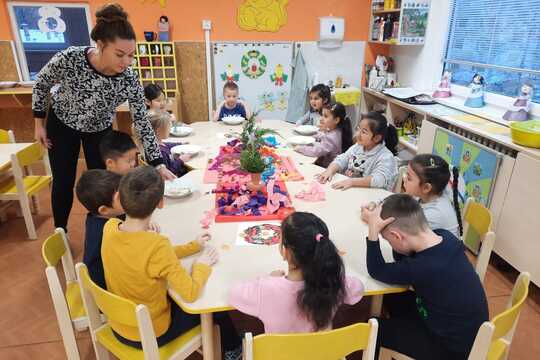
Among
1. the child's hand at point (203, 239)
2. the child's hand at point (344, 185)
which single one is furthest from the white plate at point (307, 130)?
the child's hand at point (203, 239)

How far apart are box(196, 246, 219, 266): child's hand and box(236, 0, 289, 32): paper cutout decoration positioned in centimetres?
385

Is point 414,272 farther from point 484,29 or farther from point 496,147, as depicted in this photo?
point 484,29

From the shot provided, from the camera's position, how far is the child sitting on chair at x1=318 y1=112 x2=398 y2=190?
7.34 feet

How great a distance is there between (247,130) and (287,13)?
127 inches

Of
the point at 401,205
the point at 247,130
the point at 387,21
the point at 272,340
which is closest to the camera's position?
the point at 272,340

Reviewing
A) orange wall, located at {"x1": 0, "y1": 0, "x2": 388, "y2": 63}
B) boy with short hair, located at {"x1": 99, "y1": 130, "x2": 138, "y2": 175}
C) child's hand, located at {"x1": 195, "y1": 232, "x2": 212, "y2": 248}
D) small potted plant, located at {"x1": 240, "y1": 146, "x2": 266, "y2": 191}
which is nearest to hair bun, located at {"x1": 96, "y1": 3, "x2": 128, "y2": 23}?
boy with short hair, located at {"x1": 99, "y1": 130, "x2": 138, "y2": 175}

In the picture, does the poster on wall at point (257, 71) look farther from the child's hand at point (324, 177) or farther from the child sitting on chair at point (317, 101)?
the child's hand at point (324, 177)

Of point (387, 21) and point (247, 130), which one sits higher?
point (387, 21)

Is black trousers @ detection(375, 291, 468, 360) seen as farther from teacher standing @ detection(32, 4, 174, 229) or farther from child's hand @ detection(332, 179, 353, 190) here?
teacher standing @ detection(32, 4, 174, 229)

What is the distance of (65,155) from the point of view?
225cm

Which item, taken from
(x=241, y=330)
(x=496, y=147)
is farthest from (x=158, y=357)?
(x=496, y=147)

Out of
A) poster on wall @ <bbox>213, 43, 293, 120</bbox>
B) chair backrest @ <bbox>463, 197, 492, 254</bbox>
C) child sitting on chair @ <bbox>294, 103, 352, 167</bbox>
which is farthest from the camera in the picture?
poster on wall @ <bbox>213, 43, 293, 120</bbox>

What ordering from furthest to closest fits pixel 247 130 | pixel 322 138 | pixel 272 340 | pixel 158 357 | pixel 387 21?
pixel 387 21
pixel 322 138
pixel 247 130
pixel 158 357
pixel 272 340

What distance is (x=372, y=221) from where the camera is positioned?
142cm
